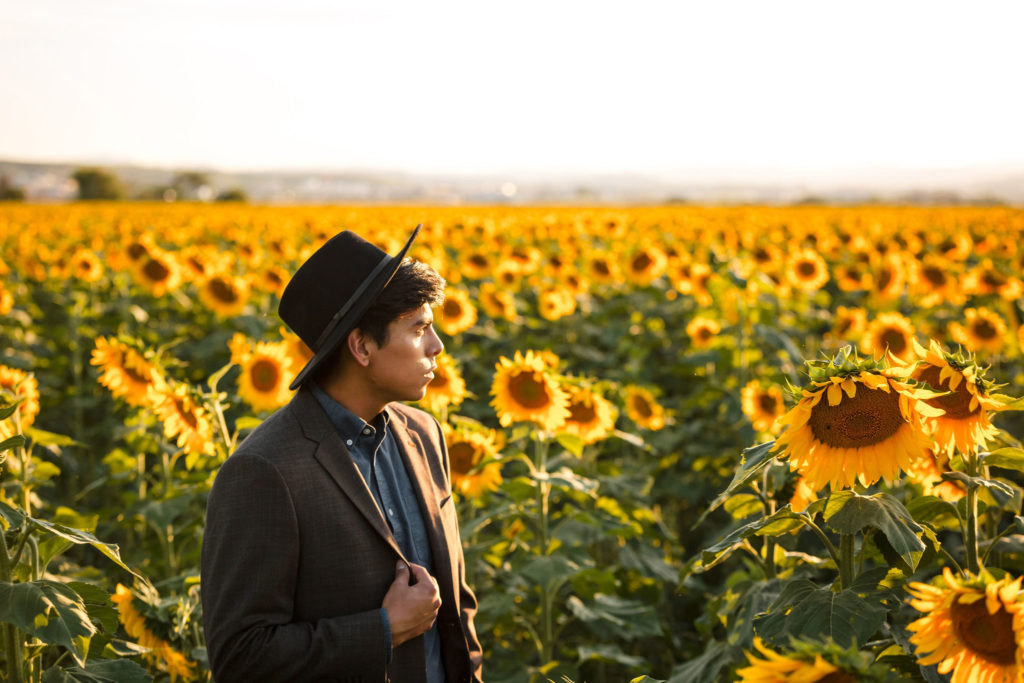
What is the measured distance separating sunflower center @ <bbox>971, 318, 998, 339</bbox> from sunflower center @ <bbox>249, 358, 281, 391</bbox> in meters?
5.55

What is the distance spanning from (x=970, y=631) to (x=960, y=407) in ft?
2.77

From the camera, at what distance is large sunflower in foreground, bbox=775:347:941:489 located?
240cm

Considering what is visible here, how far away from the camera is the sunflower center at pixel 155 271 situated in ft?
29.6

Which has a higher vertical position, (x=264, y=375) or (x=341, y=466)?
(x=341, y=466)

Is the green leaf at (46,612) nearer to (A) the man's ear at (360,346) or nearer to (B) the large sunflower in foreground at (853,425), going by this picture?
(A) the man's ear at (360,346)

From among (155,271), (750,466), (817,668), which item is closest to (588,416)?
(750,466)

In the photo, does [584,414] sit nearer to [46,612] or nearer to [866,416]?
[866,416]

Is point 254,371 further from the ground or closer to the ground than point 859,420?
closer to the ground

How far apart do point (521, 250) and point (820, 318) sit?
3.38 metres

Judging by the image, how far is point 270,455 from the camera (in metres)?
2.41

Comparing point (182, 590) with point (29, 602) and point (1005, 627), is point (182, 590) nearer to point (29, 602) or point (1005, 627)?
point (29, 602)

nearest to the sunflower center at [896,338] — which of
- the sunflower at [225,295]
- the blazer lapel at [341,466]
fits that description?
the blazer lapel at [341,466]

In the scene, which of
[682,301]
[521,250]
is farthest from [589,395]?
[521,250]

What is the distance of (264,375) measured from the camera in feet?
16.8
